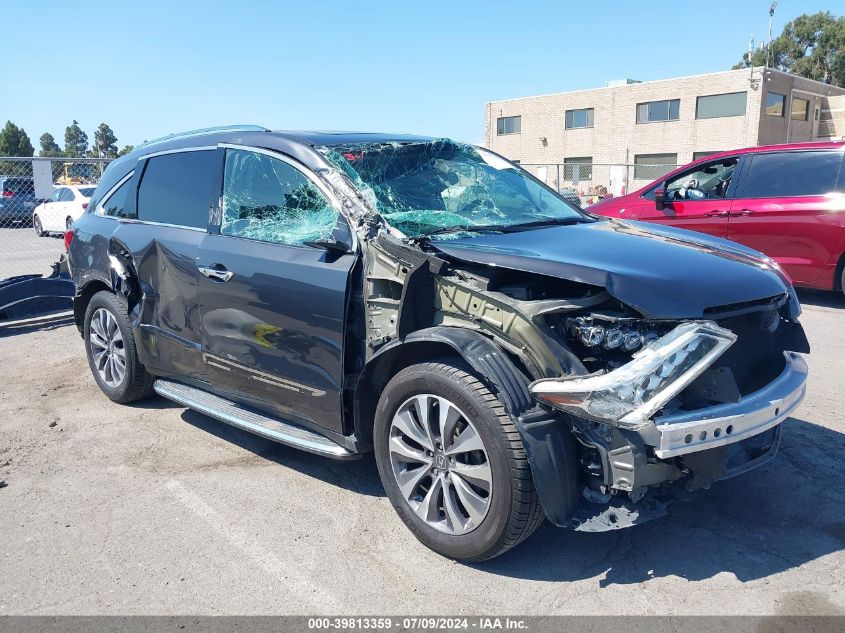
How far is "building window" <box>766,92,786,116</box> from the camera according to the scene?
36531 millimetres

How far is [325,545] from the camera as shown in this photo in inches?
134

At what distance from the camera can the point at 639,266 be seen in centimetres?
312

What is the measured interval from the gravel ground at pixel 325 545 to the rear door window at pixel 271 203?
1389 mm

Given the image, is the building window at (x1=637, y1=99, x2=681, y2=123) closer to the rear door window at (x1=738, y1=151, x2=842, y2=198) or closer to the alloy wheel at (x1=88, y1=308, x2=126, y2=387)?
the rear door window at (x1=738, y1=151, x2=842, y2=198)

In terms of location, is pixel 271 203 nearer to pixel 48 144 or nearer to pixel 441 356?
pixel 441 356

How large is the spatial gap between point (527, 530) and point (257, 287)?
6.29ft

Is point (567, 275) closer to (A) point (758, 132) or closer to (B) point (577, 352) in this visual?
(B) point (577, 352)

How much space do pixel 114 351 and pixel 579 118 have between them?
42075mm

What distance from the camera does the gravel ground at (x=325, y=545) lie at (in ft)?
9.72

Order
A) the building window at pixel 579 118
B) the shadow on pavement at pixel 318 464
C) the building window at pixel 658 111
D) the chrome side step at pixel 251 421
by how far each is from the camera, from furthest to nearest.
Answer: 1. the building window at pixel 579 118
2. the building window at pixel 658 111
3. the shadow on pavement at pixel 318 464
4. the chrome side step at pixel 251 421

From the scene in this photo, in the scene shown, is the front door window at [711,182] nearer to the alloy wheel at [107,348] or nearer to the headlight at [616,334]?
the headlight at [616,334]

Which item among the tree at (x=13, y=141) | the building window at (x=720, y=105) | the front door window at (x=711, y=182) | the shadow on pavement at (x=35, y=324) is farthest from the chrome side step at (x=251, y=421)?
the tree at (x=13, y=141)

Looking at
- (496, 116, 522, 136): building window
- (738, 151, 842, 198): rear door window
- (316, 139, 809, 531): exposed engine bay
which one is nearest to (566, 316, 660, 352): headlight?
(316, 139, 809, 531): exposed engine bay

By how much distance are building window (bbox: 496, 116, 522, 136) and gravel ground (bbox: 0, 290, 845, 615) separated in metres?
44.5
